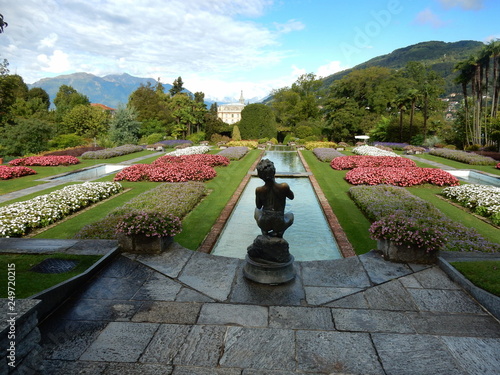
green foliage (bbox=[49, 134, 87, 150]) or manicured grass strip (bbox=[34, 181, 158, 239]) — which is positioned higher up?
green foliage (bbox=[49, 134, 87, 150])

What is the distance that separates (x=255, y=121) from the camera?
45219 mm

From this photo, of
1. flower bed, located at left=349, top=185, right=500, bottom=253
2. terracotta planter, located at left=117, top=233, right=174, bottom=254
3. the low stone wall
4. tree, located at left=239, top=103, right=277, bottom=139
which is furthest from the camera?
tree, located at left=239, top=103, right=277, bottom=139

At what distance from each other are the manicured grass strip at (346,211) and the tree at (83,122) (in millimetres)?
38626

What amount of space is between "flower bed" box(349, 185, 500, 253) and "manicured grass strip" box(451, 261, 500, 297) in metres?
0.84

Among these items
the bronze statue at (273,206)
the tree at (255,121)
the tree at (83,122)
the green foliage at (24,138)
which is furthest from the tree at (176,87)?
the bronze statue at (273,206)

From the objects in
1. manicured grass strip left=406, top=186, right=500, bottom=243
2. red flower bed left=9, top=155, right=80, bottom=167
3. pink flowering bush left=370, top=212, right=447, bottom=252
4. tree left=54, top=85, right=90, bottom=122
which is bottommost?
manicured grass strip left=406, top=186, right=500, bottom=243

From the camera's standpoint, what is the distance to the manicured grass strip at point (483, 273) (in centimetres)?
506

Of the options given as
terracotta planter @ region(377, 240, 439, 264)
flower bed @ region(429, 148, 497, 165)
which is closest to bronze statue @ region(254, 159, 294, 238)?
terracotta planter @ region(377, 240, 439, 264)

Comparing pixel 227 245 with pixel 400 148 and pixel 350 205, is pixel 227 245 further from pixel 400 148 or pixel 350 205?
pixel 400 148

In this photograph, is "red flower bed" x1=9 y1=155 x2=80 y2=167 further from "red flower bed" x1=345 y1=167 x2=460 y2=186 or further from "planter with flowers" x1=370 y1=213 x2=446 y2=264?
"planter with flowers" x1=370 y1=213 x2=446 y2=264

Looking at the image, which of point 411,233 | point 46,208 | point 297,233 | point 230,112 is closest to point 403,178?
point 297,233

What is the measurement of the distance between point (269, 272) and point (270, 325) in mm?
1210

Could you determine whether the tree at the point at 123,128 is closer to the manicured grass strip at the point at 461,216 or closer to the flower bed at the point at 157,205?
the flower bed at the point at 157,205

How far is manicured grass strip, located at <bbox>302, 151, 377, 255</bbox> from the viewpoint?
8.09 metres
